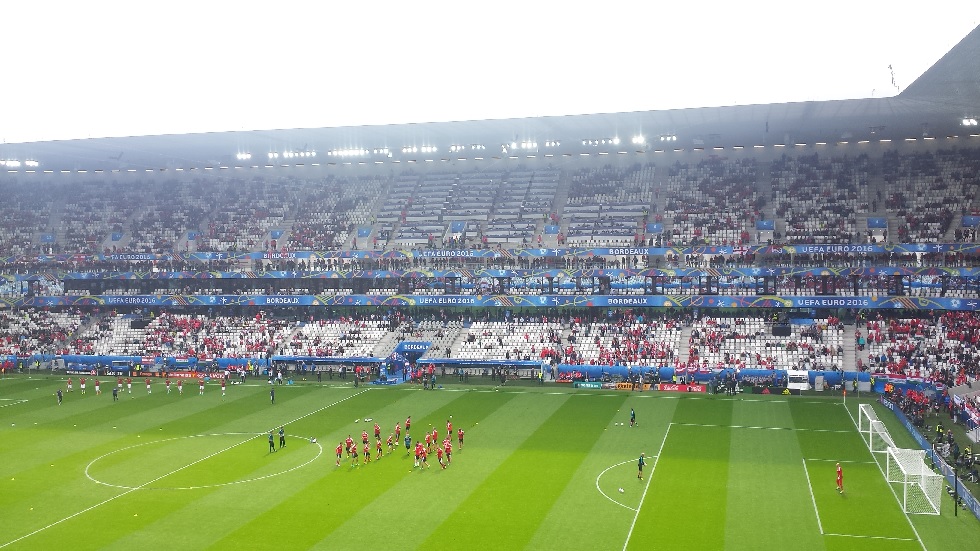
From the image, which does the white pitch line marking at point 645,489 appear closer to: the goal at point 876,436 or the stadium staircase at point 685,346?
the goal at point 876,436

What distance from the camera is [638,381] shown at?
1982 inches

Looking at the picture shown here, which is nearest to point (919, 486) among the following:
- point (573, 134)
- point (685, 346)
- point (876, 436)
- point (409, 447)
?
point (876, 436)

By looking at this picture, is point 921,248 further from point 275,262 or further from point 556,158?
point 275,262

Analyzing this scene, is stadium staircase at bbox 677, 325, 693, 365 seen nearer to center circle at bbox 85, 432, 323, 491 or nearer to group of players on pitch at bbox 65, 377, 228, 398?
center circle at bbox 85, 432, 323, 491

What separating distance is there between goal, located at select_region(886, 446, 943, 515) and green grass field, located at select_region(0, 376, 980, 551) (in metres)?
0.49

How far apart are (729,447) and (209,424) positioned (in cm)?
2519

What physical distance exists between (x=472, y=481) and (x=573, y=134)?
4357cm

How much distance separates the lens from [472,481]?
30.2 meters

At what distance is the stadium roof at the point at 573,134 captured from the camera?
55875 millimetres

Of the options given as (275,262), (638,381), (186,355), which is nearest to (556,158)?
(275,262)

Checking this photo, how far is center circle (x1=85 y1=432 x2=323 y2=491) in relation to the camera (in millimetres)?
30812

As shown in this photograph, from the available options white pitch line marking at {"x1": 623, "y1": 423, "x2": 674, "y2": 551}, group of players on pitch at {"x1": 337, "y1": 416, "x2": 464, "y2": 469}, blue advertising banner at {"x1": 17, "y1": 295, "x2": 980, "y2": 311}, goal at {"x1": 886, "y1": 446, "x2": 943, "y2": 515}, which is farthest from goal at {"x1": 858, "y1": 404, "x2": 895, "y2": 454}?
blue advertising banner at {"x1": 17, "y1": 295, "x2": 980, "y2": 311}

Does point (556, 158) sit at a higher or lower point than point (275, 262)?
higher

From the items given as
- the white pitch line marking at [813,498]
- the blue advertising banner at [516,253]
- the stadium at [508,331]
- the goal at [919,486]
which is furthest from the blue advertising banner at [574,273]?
the goal at [919,486]
